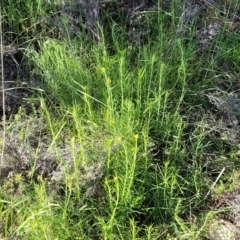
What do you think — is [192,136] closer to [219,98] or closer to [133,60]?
[219,98]

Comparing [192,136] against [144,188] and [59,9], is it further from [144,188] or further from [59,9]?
[59,9]

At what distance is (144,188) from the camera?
213cm

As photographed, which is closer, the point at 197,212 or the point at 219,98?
the point at 197,212

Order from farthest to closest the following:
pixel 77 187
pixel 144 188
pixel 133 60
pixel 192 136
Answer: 1. pixel 133 60
2. pixel 192 136
3. pixel 144 188
4. pixel 77 187

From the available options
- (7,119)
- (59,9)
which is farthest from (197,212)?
(59,9)

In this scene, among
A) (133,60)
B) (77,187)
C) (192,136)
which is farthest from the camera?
(133,60)

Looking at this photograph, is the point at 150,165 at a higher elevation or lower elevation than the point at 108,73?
lower

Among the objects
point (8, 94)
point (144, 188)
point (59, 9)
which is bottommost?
point (144, 188)

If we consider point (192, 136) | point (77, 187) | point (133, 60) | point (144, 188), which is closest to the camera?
point (77, 187)

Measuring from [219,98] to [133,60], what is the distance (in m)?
0.51

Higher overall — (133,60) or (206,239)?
(133,60)

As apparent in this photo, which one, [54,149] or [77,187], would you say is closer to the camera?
[77,187]

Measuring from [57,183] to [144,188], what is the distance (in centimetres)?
37

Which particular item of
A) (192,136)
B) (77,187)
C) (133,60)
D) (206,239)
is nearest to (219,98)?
(192,136)
